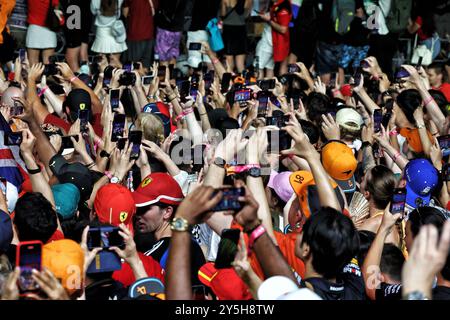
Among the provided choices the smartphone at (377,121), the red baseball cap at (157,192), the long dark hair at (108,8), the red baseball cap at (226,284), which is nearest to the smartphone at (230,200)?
the red baseball cap at (226,284)

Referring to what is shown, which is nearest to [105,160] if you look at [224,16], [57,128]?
[57,128]

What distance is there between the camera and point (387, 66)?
13.8 meters

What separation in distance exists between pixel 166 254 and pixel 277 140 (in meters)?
1.12

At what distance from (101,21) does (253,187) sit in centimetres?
867

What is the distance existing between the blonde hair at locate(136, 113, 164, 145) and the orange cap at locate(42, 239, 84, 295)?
115 inches

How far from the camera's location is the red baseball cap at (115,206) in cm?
456

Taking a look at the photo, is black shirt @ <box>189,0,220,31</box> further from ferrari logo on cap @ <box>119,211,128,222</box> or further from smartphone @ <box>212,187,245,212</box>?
smartphone @ <box>212,187,245,212</box>

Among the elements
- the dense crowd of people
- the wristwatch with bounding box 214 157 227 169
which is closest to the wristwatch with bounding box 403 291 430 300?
the dense crowd of people

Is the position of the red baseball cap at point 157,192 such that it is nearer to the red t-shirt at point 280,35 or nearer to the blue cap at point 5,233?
the blue cap at point 5,233

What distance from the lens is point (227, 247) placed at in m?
3.25

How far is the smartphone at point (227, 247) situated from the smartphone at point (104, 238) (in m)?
0.57

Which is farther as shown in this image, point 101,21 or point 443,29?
point 443,29

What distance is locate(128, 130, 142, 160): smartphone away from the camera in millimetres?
5488

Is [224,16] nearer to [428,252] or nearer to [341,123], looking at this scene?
[341,123]
